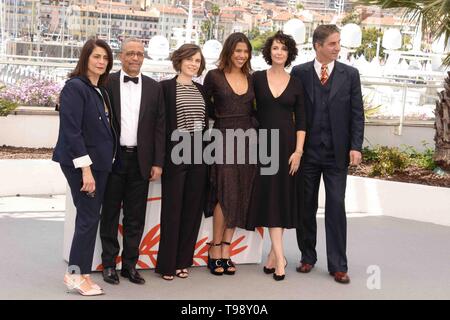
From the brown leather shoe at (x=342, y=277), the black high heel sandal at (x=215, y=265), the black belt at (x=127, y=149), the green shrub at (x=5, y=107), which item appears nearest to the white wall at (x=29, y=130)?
the green shrub at (x=5, y=107)

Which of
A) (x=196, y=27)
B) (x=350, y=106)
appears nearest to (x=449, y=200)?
(x=350, y=106)

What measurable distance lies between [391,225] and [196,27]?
1657 centimetres

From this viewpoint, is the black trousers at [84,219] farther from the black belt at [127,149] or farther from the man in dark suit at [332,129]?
the man in dark suit at [332,129]

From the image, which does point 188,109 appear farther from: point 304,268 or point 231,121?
point 304,268

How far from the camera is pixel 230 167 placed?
5.79 meters

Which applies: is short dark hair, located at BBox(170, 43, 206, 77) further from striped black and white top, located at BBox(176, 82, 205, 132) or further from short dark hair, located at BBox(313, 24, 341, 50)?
short dark hair, located at BBox(313, 24, 341, 50)

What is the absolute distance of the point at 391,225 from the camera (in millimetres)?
8398

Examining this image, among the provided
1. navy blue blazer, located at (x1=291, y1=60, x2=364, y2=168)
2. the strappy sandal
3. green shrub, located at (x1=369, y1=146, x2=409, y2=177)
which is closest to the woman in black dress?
navy blue blazer, located at (x1=291, y1=60, x2=364, y2=168)

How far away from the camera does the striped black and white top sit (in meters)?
5.62

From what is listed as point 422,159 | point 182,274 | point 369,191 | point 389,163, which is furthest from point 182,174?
point 422,159

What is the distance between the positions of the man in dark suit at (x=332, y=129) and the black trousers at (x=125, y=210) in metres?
1.23

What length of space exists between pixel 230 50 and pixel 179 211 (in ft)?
3.89

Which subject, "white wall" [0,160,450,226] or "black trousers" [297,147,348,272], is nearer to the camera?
"black trousers" [297,147,348,272]

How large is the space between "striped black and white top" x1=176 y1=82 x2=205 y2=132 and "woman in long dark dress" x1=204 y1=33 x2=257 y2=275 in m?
0.17
